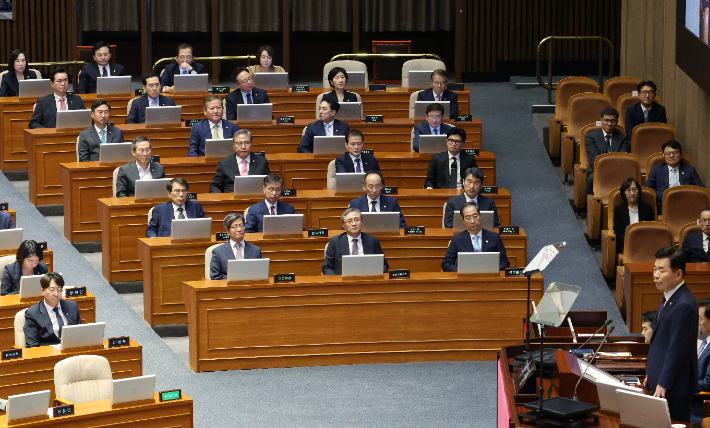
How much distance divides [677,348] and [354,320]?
2626 millimetres

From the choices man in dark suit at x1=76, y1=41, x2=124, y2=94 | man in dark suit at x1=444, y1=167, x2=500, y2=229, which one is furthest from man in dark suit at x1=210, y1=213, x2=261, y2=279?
man in dark suit at x1=76, y1=41, x2=124, y2=94

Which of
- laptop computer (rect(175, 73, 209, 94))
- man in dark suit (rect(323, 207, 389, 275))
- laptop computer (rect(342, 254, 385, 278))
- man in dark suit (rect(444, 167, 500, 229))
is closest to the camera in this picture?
laptop computer (rect(342, 254, 385, 278))

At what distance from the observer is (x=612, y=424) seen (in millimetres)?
4211

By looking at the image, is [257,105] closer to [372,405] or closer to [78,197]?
[78,197]

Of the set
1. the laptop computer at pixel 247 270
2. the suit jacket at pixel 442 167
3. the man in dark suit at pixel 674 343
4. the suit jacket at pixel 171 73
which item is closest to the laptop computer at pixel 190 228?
the laptop computer at pixel 247 270

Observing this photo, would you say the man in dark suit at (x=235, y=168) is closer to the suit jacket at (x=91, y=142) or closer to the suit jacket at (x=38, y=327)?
the suit jacket at (x=91, y=142)

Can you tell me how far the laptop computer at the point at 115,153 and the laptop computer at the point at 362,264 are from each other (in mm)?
2228

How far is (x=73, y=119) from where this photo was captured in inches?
341

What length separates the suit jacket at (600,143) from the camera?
8633mm

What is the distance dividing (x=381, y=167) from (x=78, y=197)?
2283 millimetres

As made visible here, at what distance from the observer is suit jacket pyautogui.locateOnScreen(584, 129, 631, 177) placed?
8633 mm

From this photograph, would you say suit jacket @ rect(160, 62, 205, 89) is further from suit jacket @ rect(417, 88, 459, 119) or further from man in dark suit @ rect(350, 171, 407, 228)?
man in dark suit @ rect(350, 171, 407, 228)

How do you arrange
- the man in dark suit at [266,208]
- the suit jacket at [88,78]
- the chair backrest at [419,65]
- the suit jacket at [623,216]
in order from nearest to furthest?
the man in dark suit at [266,208] < the suit jacket at [623,216] < the suit jacket at [88,78] < the chair backrest at [419,65]

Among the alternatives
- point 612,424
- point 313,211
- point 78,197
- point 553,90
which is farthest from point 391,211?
point 553,90
